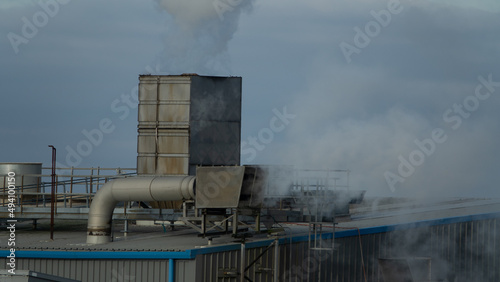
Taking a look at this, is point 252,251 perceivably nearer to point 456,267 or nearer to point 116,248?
point 116,248

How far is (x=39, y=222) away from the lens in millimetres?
35844

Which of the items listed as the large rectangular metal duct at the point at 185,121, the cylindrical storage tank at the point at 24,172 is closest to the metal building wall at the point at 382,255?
the large rectangular metal duct at the point at 185,121

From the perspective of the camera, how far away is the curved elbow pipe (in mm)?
25391

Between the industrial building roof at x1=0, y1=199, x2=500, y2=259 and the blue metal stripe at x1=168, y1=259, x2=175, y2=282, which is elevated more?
the industrial building roof at x1=0, y1=199, x2=500, y2=259

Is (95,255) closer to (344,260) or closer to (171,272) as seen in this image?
(171,272)

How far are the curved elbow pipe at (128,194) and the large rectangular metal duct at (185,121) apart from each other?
7241 millimetres

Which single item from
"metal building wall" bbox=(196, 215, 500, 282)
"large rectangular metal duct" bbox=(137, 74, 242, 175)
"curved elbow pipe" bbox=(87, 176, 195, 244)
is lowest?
"metal building wall" bbox=(196, 215, 500, 282)

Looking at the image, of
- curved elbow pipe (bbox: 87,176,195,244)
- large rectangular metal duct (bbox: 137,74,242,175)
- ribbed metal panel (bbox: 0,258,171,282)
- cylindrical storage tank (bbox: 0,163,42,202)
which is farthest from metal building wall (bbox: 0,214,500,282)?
cylindrical storage tank (bbox: 0,163,42,202)

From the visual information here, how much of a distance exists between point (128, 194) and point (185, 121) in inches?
310

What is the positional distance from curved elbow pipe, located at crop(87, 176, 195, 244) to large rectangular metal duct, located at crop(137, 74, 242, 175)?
7241mm

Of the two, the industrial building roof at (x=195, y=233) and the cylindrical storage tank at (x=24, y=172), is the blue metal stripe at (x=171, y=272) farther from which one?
the cylindrical storage tank at (x=24, y=172)

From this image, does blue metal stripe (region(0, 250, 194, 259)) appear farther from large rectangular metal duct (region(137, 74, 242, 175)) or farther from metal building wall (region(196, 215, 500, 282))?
large rectangular metal duct (region(137, 74, 242, 175))

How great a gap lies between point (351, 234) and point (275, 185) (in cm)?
466

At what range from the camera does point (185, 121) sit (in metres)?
33.0
